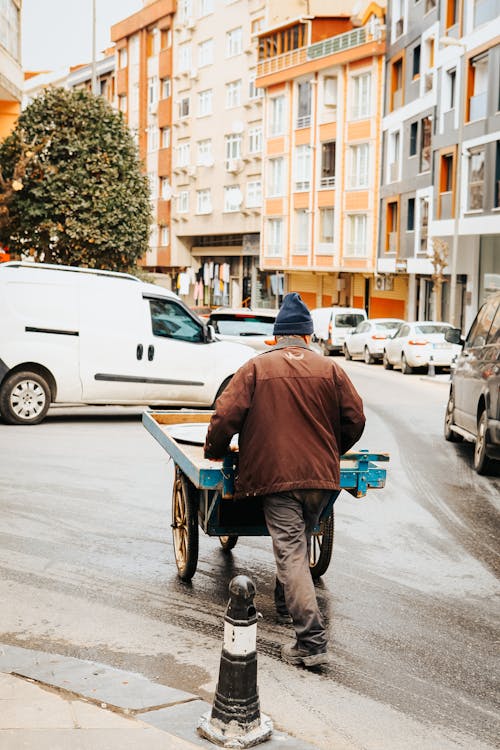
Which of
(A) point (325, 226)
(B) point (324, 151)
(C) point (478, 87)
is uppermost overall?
(C) point (478, 87)

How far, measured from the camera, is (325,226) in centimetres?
5672

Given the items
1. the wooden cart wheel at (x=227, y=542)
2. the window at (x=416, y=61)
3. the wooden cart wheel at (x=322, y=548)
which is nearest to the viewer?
the wooden cart wheel at (x=322, y=548)

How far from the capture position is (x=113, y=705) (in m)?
4.75

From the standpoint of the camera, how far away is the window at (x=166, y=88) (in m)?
73.2

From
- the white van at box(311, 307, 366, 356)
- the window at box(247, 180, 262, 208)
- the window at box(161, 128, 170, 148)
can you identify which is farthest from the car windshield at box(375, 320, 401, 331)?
the window at box(161, 128, 170, 148)

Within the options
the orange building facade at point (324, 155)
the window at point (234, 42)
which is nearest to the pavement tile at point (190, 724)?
the orange building facade at point (324, 155)

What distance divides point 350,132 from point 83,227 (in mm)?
25279

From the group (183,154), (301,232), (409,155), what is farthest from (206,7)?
(409,155)

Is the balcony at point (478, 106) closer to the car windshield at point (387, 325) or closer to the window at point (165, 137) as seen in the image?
the car windshield at point (387, 325)

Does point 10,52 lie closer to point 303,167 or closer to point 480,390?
point 480,390

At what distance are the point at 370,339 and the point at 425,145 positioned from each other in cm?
1273

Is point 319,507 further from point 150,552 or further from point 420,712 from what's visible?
point 150,552

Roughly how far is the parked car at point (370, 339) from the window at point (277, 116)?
24233 mm

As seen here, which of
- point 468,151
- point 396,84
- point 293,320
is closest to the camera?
point 293,320
